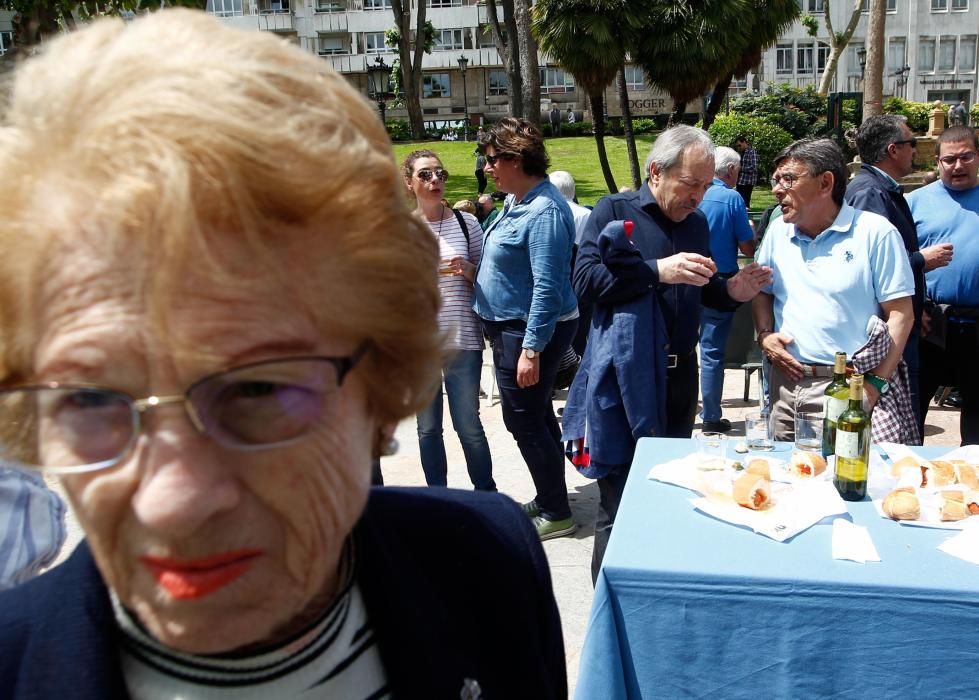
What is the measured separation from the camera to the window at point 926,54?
59406 mm

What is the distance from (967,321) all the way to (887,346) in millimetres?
1654

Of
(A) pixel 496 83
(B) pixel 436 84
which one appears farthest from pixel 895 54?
(B) pixel 436 84

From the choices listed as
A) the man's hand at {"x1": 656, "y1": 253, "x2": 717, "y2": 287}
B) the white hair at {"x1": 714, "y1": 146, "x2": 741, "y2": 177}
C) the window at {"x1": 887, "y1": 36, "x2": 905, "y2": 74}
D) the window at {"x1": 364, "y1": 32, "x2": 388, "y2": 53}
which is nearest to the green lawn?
the white hair at {"x1": 714, "y1": 146, "x2": 741, "y2": 177}

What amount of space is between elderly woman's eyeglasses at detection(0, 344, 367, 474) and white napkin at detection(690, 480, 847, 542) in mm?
2016

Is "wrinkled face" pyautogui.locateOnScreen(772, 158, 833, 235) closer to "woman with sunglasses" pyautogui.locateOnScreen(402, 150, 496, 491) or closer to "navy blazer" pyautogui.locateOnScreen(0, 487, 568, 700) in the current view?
"woman with sunglasses" pyautogui.locateOnScreen(402, 150, 496, 491)

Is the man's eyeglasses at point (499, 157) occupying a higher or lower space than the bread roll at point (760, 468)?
higher

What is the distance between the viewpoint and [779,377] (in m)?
Answer: 4.13

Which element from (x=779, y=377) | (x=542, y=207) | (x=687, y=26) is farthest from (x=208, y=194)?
(x=687, y=26)

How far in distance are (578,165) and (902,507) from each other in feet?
99.6

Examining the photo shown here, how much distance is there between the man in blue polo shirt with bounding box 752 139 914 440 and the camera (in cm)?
370

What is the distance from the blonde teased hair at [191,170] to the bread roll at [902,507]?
88.2 inches

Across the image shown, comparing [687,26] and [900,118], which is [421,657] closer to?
[900,118]

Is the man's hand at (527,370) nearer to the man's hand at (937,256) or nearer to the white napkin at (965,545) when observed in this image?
the white napkin at (965,545)

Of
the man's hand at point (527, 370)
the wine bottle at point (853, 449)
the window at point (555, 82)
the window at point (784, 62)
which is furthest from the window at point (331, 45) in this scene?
the wine bottle at point (853, 449)
